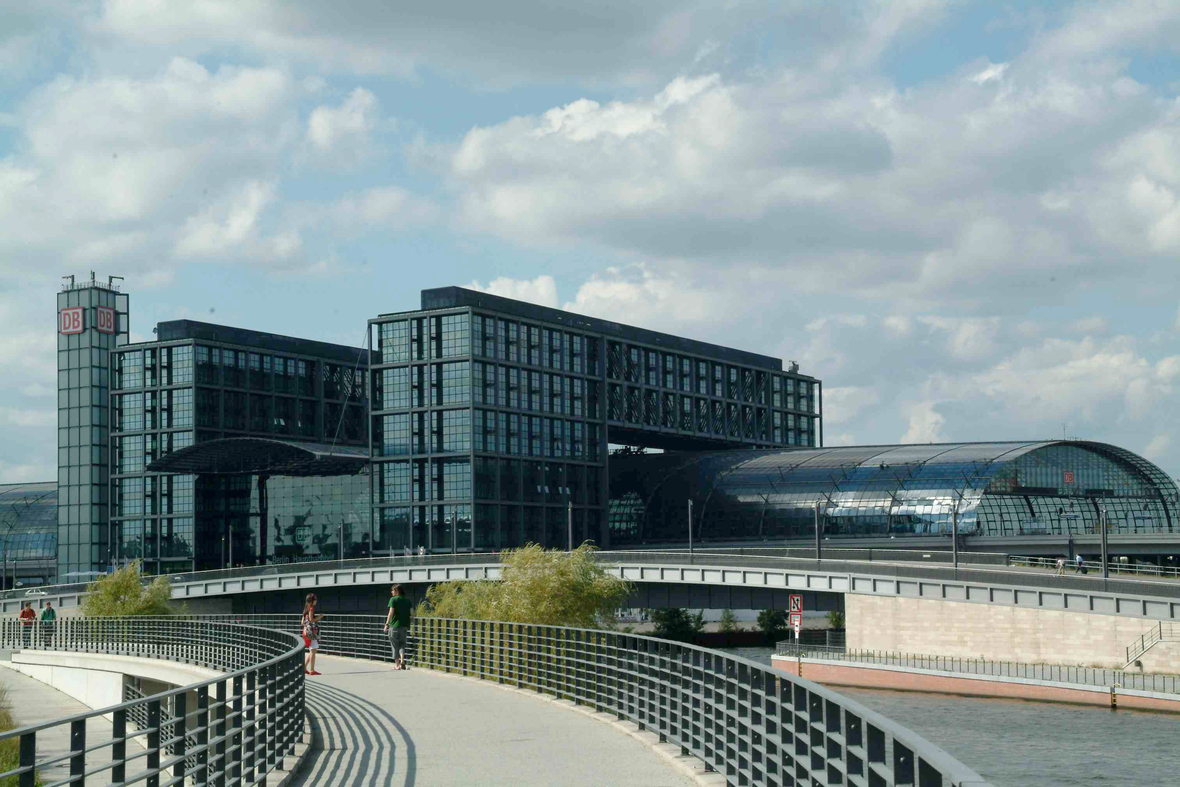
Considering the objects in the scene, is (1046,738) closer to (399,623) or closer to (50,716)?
(399,623)

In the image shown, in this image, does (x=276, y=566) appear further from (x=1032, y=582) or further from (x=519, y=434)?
(x=1032, y=582)

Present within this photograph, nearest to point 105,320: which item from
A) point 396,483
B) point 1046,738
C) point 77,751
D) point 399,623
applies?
point 396,483

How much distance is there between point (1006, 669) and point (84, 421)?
10157 centimetres

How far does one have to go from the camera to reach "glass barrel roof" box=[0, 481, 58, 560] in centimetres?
16100

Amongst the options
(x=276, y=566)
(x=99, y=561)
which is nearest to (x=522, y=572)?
(x=276, y=566)

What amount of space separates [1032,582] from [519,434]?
65.6 m

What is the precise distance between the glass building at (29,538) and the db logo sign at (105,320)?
26239 mm

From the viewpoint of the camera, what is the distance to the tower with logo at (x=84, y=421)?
141 m

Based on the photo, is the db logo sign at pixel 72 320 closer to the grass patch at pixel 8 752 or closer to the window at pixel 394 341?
the window at pixel 394 341

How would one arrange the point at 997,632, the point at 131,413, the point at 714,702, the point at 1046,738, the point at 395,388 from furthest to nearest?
1. the point at 131,413
2. the point at 395,388
3. the point at 997,632
4. the point at 1046,738
5. the point at 714,702

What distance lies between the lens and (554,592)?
6094 centimetres

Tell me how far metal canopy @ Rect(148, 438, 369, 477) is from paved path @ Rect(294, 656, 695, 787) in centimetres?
9148

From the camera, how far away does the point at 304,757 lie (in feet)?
61.6

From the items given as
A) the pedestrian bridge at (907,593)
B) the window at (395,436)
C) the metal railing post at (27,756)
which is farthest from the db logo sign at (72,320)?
the metal railing post at (27,756)
